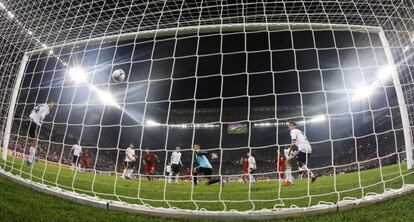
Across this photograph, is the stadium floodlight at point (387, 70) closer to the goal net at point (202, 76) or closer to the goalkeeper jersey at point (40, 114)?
the goal net at point (202, 76)

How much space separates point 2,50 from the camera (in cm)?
923

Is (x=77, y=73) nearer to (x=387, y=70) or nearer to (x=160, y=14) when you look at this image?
(x=160, y=14)

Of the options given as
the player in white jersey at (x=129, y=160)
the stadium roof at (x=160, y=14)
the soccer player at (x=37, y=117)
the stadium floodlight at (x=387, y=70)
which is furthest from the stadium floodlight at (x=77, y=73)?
the stadium floodlight at (x=387, y=70)

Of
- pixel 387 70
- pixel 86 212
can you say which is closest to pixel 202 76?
pixel 86 212

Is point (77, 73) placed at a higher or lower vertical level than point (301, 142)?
higher

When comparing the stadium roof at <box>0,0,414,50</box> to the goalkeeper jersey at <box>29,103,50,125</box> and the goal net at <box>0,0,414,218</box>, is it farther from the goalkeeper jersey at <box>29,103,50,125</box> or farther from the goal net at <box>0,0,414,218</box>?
the goalkeeper jersey at <box>29,103,50,125</box>

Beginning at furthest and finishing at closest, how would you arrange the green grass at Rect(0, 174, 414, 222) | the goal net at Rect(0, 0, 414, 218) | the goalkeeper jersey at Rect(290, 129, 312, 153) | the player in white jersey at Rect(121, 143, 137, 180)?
the player in white jersey at Rect(121, 143, 137, 180), the goalkeeper jersey at Rect(290, 129, 312, 153), the goal net at Rect(0, 0, 414, 218), the green grass at Rect(0, 174, 414, 222)

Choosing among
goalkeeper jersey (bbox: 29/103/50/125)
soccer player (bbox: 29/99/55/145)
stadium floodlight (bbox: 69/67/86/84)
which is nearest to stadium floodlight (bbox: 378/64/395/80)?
stadium floodlight (bbox: 69/67/86/84)

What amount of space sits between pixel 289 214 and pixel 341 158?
2114 centimetres

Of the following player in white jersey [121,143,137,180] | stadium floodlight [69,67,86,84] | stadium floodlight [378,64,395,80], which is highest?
stadium floodlight [69,67,86,84]

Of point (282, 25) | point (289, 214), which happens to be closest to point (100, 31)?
point (282, 25)

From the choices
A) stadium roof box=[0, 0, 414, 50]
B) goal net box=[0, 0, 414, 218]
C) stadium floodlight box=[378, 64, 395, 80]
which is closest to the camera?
goal net box=[0, 0, 414, 218]

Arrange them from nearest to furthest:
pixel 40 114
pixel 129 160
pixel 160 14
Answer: pixel 160 14 < pixel 40 114 < pixel 129 160

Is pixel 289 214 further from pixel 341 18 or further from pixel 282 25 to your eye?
pixel 341 18
